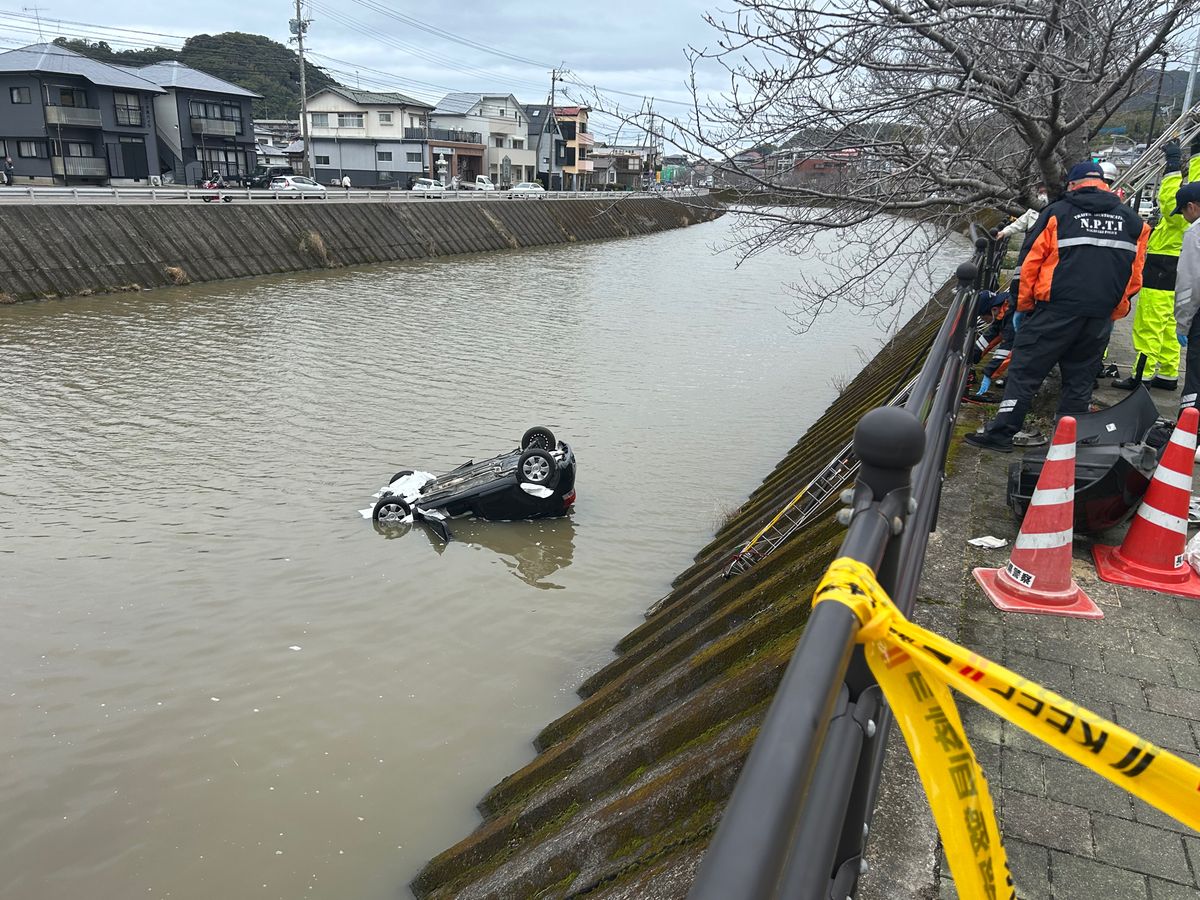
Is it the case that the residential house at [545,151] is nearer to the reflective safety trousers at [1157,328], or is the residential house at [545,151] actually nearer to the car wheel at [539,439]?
the car wheel at [539,439]

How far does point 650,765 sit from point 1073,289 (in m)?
4.16

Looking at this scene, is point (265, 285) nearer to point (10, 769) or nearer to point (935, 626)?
point (10, 769)

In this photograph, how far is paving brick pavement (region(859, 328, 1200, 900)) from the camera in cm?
241

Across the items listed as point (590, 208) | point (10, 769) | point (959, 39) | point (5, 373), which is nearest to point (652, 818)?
point (10, 769)

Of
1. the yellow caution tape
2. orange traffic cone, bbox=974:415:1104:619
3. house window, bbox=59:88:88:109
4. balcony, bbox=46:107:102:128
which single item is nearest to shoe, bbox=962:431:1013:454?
orange traffic cone, bbox=974:415:1104:619

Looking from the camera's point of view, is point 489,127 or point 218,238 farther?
point 489,127

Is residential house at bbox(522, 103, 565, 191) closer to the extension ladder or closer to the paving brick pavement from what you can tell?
the extension ladder

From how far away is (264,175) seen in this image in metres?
52.0

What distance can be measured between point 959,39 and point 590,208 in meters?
44.7

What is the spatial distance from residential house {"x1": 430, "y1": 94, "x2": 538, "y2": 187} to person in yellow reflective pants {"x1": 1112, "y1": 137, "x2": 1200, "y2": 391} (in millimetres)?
65971

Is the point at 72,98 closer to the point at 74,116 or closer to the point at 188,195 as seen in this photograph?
the point at 74,116

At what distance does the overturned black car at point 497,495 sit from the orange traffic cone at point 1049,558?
6022 millimetres

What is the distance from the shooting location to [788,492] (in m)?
8.30

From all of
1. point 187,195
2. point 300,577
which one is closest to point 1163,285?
point 300,577
